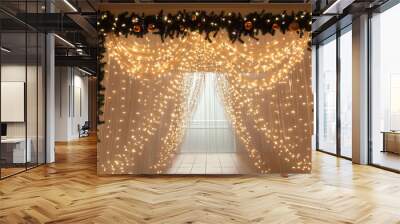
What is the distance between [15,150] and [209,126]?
12.2 ft

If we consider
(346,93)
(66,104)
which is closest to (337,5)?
(346,93)

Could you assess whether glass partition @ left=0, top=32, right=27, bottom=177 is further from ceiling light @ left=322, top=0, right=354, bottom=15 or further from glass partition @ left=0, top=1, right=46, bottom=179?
ceiling light @ left=322, top=0, right=354, bottom=15

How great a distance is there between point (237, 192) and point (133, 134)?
2032mm

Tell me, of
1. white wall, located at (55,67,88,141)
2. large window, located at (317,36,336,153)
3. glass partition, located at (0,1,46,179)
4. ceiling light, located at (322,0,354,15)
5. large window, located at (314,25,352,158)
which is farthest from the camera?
white wall, located at (55,67,88,141)

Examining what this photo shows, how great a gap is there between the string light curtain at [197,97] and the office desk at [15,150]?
1.91m

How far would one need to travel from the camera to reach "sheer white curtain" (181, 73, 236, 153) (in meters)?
6.15

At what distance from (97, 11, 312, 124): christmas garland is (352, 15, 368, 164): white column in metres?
2.10

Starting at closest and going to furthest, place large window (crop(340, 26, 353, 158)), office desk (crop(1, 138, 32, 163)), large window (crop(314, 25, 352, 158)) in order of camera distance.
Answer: office desk (crop(1, 138, 32, 163)), large window (crop(340, 26, 353, 158)), large window (crop(314, 25, 352, 158))

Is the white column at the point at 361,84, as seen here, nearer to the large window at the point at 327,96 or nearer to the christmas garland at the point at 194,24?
the large window at the point at 327,96

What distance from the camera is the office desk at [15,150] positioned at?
22.1ft

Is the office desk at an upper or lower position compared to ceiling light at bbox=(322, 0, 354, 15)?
lower

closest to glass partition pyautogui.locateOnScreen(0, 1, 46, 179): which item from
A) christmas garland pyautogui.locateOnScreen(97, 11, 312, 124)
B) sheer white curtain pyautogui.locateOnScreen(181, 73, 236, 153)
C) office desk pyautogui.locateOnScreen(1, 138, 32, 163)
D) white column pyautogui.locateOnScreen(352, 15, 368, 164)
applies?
office desk pyautogui.locateOnScreen(1, 138, 32, 163)

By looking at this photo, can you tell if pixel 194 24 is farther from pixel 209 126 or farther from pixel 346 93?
pixel 346 93

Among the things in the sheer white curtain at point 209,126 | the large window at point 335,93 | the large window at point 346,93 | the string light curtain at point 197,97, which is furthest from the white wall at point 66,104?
the large window at point 346,93
